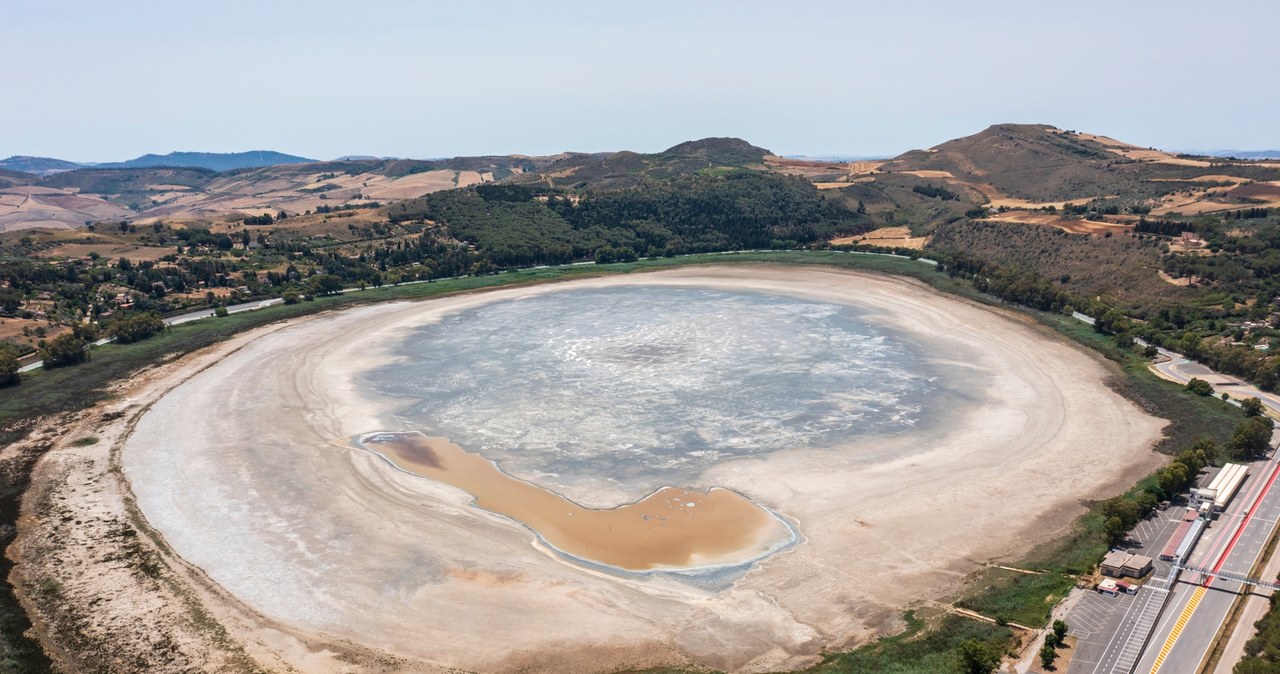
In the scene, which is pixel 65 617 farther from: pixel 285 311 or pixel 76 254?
pixel 76 254

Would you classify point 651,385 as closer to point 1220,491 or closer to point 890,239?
point 1220,491

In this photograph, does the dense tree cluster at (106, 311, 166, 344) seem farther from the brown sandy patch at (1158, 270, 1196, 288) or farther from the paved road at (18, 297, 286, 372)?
the brown sandy patch at (1158, 270, 1196, 288)

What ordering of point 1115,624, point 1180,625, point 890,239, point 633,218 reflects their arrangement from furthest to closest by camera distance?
point 633,218 < point 890,239 < point 1115,624 < point 1180,625

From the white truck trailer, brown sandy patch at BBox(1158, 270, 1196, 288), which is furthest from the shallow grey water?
brown sandy patch at BBox(1158, 270, 1196, 288)

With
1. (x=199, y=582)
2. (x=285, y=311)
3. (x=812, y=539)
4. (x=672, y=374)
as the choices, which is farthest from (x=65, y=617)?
(x=285, y=311)

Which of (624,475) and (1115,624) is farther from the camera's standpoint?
(624,475)

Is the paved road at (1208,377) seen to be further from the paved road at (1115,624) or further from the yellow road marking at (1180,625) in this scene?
the yellow road marking at (1180,625)

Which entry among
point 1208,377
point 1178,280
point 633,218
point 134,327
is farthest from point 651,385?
point 633,218
